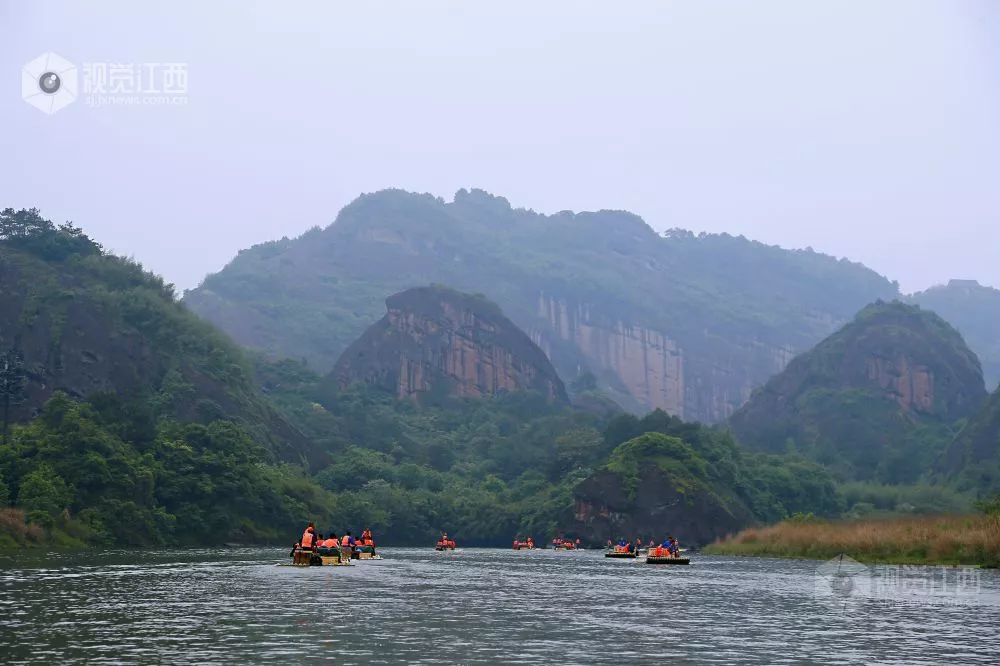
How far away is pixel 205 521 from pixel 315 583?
239 feet

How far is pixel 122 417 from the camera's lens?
130875mm

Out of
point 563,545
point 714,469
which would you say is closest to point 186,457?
point 563,545

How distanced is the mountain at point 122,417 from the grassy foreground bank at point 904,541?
6007 cm

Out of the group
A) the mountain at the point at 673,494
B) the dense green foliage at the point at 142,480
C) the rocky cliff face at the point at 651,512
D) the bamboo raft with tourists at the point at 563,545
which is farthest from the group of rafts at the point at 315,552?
the mountain at the point at 673,494

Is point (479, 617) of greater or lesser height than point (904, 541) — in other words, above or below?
below

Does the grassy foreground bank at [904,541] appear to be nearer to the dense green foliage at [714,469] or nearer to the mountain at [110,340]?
the dense green foliage at [714,469]

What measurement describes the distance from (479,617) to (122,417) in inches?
3843

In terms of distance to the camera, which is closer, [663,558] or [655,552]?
[663,558]

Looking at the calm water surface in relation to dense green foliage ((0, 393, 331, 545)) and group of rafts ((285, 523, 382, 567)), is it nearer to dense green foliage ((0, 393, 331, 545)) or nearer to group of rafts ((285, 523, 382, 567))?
group of rafts ((285, 523, 382, 567))

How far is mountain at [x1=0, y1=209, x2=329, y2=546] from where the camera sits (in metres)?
112

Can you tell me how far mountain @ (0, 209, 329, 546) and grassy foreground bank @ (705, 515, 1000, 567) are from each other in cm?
6007

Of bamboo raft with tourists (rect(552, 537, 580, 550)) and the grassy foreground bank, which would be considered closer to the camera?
the grassy foreground bank

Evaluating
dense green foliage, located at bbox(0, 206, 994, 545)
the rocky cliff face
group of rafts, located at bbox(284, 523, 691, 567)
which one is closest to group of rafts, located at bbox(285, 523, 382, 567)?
group of rafts, located at bbox(284, 523, 691, 567)

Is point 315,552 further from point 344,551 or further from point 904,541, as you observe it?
point 904,541
